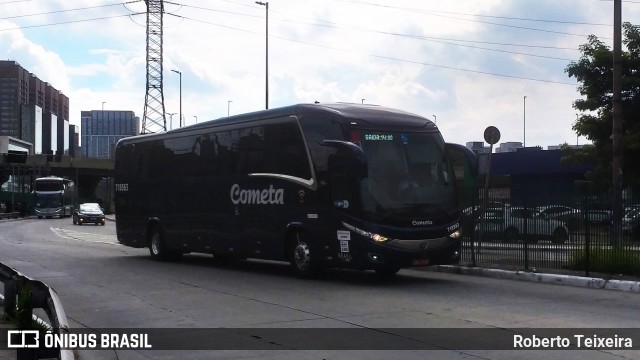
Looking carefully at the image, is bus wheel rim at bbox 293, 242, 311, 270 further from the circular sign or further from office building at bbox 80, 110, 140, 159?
office building at bbox 80, 110, 140, 159

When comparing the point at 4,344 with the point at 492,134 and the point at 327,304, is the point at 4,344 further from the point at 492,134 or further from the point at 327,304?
the point at 492,134

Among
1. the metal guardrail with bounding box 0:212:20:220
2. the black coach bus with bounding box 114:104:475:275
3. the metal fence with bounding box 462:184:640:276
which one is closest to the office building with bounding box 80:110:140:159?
the metal guardrail with bounding box 0:212:20:220

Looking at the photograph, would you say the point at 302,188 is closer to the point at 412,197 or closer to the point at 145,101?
the point at 412,197

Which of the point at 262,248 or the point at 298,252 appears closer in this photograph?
the point at 298,252

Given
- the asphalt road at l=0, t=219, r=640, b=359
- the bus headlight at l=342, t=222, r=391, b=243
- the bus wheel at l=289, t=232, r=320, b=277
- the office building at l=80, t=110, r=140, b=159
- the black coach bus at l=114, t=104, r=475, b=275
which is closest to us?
the asphalt road at l=0, t=219, r=640, b=359

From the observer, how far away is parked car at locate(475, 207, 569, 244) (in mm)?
17125

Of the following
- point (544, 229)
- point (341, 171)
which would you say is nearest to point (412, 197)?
point (341, 171)

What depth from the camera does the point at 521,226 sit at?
1772 cm

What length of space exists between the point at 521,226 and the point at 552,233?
2.51ft

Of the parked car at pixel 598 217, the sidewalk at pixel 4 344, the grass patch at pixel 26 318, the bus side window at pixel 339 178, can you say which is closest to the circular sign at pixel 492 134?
the parked car at pixel 598 217

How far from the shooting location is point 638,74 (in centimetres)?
3244

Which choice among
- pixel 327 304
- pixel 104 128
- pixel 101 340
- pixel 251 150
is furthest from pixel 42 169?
pixel 101 340

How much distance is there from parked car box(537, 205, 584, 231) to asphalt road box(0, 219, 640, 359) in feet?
5.85

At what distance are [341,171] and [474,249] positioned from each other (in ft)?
17.3
